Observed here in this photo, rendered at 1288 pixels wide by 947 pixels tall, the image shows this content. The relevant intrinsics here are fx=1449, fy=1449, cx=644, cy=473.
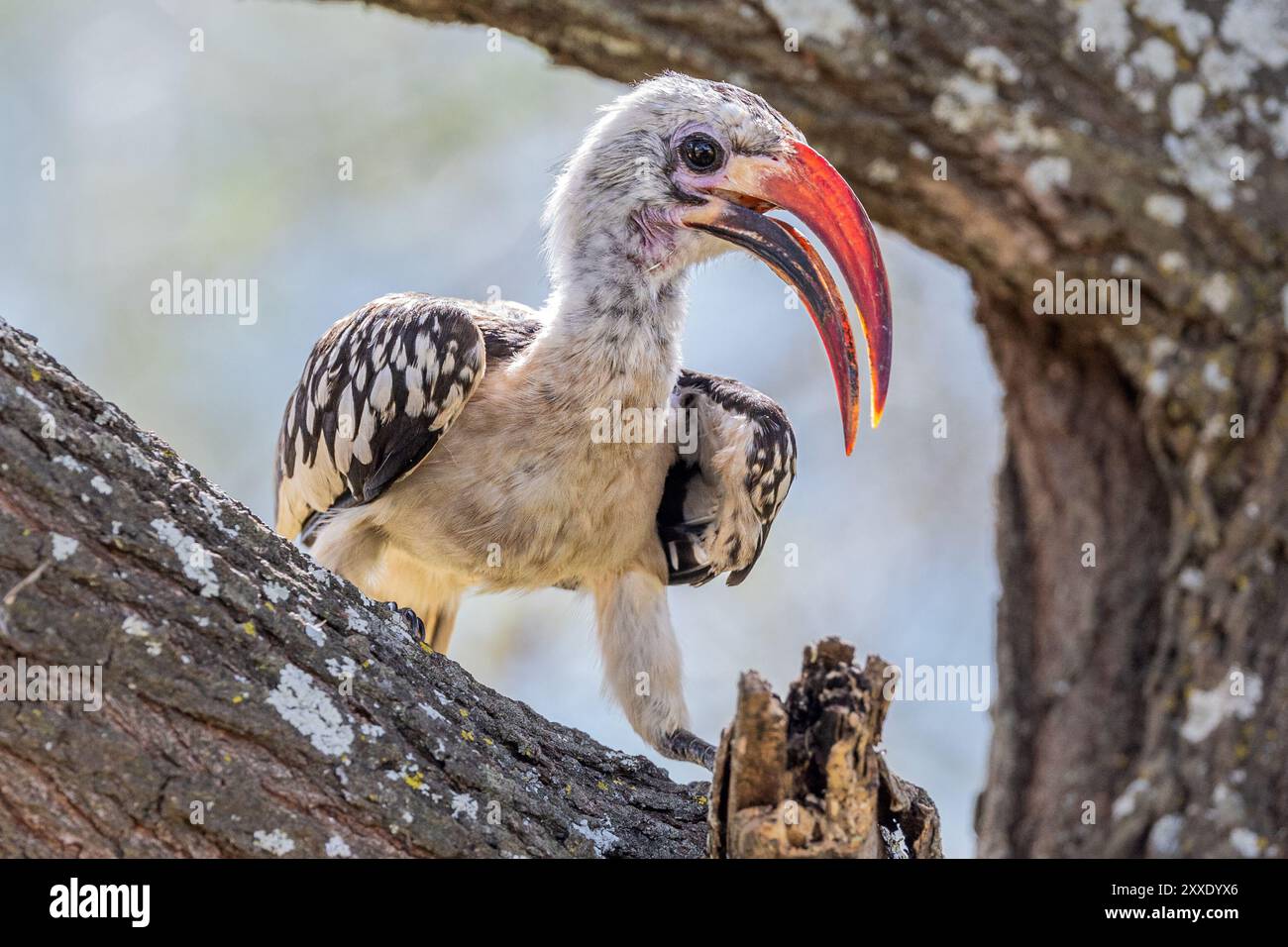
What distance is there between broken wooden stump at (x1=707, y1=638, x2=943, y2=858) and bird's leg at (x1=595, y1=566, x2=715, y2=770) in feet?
7.20

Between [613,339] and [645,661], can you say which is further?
[645,661]

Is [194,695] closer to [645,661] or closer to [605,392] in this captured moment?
[605,392]

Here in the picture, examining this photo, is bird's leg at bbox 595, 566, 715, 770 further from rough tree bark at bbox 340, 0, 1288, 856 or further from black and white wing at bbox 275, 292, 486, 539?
rough tree bark at bbox 340, 0, 1288, 856

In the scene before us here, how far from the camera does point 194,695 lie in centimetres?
308

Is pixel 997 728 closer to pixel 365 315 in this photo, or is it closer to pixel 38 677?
pixel 365 315

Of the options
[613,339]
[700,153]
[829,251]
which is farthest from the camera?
[700,153]

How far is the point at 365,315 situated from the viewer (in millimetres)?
5801

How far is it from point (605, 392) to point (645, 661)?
1.15 metres

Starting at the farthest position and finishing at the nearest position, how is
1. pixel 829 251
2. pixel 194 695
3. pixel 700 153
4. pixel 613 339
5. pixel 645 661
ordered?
pixel 645 661 → pixel 700 153 → pixel 613 339 → pixel 829 251 → pixel 194 695

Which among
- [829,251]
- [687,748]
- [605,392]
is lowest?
[687,748]

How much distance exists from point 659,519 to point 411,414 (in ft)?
3.93

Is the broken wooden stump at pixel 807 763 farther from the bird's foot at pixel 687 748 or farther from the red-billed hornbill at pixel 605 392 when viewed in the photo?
the bird's foot at pixel 687 748

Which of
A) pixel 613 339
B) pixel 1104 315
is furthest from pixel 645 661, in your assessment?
pixel 1104 315

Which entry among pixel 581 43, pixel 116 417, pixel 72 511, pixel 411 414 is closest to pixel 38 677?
pixel 72 511
